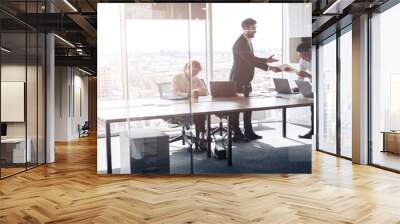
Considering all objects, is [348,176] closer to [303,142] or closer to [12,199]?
[303,142]

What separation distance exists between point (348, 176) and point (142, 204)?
349 centimetres

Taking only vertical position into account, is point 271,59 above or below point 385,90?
above

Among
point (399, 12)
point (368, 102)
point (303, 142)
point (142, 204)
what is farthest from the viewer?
point (368, 102)

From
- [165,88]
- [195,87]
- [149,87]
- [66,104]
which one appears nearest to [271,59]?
[195,87]

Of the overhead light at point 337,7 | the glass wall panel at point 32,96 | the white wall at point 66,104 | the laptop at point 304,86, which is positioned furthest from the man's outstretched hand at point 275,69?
the white wall at point 66,104

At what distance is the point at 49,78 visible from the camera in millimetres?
7520

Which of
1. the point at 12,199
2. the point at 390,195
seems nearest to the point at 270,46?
the point at 390,195

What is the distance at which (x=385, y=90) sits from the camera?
6586 mm

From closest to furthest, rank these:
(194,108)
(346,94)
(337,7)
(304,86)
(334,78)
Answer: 1. (304,86)
2. (194,108)
3. (337,7)
4. (346,94)
5. (334,78)

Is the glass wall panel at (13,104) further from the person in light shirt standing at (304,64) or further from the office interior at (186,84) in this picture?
the person in light shirt standing at (304,64)

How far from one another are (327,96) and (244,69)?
4.47 m

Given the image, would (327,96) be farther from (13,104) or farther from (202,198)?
(13,104)

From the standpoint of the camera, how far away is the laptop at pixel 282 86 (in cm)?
566

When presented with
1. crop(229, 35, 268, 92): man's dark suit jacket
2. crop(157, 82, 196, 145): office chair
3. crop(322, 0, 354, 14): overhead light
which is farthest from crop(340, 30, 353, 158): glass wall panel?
crop(157, 82, 196, 145): office chair
